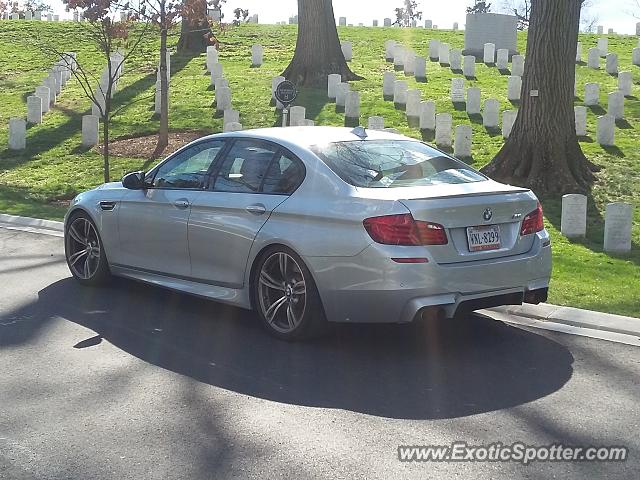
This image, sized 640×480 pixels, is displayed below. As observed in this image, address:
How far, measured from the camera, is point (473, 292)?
6.68 meters

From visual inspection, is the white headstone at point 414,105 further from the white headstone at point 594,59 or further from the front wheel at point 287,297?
the front wheel at point 287,297

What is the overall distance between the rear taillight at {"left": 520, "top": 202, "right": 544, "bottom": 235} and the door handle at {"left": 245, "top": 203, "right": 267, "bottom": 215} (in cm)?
189

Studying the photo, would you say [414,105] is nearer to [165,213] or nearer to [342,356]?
[165,213]

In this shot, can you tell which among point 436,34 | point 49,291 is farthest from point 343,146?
point 436,34

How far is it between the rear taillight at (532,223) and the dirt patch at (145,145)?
505 inches

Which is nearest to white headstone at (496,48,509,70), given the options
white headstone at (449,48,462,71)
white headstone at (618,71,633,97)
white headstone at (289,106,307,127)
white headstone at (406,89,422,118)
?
white headstone at (449,48,462,71)

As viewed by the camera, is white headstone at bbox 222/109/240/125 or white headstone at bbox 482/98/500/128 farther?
white headstone at bbox 222/109/240/125

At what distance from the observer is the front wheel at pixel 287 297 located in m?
6.88

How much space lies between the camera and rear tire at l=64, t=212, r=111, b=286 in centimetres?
905

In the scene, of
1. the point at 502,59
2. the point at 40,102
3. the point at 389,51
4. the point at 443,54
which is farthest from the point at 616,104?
the point at 40,102

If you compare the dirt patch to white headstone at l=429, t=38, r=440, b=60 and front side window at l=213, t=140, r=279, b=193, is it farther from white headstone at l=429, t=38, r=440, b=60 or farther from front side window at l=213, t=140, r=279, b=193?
white headstone at l=429, t=38, r=440, b=60

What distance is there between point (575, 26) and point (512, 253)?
939cm

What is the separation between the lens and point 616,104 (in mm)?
20703

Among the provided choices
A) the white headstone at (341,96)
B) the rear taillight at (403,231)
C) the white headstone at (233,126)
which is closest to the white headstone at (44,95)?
the white headstone at (233,126)
